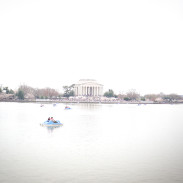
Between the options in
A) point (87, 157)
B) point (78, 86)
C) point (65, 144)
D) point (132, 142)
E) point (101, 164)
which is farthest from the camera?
point (78, 86)

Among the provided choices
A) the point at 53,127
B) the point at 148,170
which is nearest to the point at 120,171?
the point at 148,170

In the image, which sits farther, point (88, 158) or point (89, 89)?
point (89, 89)

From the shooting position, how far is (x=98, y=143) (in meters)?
31.6

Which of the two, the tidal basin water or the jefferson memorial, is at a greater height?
the jefferson memorial

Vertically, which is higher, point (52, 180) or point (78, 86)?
point (78, 86)

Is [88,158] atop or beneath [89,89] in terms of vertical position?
beneath

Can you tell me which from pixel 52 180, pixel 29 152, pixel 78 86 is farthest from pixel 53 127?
pixel 78 86

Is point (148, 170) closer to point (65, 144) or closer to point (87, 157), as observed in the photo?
point (87, 157)

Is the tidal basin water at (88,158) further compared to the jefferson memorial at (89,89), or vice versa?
the jefferson memorial at (89,89)

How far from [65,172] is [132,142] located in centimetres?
1464

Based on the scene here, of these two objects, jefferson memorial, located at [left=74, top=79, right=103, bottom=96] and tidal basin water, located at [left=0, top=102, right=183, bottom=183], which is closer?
tidal basin water, located at [left=0, top=102, right=183, bottom=183]

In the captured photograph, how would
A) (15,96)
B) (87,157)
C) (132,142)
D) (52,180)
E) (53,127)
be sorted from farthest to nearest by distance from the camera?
1. (15,96)
2. (53,127)
3. (132,142)
4. (87,157)
5. (52,180)

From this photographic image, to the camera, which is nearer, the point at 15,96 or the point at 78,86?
the point at 15,96

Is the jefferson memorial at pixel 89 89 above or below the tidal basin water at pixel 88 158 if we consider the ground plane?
above
